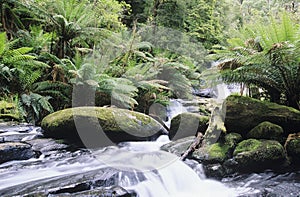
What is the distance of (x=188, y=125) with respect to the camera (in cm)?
474

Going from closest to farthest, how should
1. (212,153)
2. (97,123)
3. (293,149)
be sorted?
(293,149), (212,153), (97,123)

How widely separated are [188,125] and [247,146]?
1.26 metres

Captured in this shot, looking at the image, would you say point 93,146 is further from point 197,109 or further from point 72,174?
point 197,109

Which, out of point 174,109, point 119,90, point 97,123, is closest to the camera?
point 97,123

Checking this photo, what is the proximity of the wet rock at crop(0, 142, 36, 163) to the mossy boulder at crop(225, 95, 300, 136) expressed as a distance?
276 cm

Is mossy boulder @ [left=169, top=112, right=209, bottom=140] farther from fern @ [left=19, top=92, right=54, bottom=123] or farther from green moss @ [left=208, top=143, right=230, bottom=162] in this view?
fern @ [left=19, top=92, right=54, bottom=123]

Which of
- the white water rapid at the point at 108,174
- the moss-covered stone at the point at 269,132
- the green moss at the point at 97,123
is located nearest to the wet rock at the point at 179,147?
the white water rapid at the point at 108,174

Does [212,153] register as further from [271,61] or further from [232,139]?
[271,61]

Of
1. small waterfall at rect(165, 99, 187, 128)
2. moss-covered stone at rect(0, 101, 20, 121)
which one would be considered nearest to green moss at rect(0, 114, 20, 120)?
moss-covered stone at rect(0, 101, 20, 121)

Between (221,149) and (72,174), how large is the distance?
197 cm

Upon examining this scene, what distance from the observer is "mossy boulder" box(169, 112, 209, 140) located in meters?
4.70

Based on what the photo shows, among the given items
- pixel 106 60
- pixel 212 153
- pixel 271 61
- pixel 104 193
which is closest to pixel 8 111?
pixel 106 60

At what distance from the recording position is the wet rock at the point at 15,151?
3.31 meters

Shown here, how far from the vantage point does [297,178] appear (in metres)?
3.30
